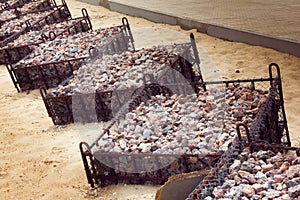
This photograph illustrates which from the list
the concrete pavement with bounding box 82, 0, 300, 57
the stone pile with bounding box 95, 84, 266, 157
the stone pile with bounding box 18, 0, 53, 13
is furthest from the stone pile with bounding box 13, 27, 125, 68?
the stone pile with bounding box 18, 0, 53, 13

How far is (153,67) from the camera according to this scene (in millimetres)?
8016

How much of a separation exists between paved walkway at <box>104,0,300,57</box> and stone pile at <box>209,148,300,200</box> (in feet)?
17.9

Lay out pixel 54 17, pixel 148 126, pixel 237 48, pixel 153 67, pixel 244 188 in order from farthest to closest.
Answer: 1. pixel 54 17
2. pixel 237 48
3. pixel 153 67
4. pixel 148 126
5. pixel 244 188

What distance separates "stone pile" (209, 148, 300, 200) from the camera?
157 inches

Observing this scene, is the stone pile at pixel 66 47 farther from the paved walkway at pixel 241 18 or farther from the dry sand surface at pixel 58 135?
the paved walkway at pixel 241 18

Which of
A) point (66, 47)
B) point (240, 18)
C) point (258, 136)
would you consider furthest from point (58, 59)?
point (258, 136)

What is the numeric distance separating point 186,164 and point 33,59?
5.49 m

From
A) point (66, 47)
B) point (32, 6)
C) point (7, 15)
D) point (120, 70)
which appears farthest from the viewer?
point (32, 6)

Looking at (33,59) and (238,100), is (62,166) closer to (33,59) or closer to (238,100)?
(238,100)

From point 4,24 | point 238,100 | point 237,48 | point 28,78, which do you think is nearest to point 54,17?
point 4,24

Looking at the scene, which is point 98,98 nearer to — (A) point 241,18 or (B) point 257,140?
(B) point 257,140

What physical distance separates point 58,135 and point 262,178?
168 inches

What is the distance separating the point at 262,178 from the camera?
4223mm

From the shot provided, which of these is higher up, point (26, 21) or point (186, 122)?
point (26, 21)
